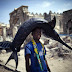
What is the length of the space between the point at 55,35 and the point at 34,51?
531 mm

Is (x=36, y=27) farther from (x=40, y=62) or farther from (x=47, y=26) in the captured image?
(x=40, y=62)

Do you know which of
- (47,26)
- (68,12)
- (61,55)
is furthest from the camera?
(68,12)

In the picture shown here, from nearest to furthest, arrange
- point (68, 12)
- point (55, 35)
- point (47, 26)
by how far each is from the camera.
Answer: point (47, 26) → point (55, 35) → point (68, 12)

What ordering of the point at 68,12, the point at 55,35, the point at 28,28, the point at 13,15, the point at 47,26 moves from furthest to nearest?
1. the point at 68,12
2. the point at 13,15
3. the point at 55,35
4. the point at 47,26
5. the point at 28,28

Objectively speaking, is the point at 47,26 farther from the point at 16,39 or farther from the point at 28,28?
the point at 16,39

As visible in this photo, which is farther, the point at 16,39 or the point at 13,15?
the point at 13,15

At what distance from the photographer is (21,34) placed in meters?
1.11


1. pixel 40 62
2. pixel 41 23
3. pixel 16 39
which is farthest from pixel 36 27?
pixel 40 62

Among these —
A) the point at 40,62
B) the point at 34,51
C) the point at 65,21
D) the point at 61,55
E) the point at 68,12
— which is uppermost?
the point at 68,12

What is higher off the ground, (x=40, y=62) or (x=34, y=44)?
(x=34, y=44)

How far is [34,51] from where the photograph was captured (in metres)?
1.23

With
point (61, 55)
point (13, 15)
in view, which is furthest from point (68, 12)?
point (61, 55)

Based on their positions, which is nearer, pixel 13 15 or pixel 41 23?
pixel 41 23

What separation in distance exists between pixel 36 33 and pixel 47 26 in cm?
24
